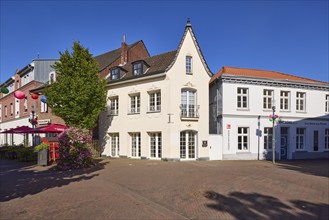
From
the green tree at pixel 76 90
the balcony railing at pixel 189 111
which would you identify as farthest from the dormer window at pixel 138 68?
the balcony railing at pixel 189 111

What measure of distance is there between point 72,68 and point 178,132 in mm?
9306

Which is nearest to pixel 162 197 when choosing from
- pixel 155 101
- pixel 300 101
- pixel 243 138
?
pixel 155 101

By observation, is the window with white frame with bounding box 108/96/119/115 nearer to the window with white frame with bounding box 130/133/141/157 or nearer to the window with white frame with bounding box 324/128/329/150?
the window with white frame with bounding box 130/133/141/157

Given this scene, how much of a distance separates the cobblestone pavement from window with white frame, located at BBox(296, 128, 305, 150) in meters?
11.8

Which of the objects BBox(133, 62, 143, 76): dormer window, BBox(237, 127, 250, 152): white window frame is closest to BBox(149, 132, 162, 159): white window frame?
BBox(133, 62, 143, 76): dormer window

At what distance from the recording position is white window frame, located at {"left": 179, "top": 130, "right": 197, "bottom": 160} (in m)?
18.0

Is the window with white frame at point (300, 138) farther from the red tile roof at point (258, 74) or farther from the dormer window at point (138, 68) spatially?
the dormer window at point (138, 68)

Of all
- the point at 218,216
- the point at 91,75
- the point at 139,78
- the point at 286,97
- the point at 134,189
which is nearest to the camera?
the point at 218,216

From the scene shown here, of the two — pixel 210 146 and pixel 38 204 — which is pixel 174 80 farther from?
pixel 38 204

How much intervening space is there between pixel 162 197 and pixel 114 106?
15.0 m

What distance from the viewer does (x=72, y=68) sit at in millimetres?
17328

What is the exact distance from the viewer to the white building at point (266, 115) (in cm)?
1936

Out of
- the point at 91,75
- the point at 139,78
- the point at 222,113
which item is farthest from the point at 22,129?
the point at 222,113

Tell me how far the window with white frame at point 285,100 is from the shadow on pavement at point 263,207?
15565 millimetres
